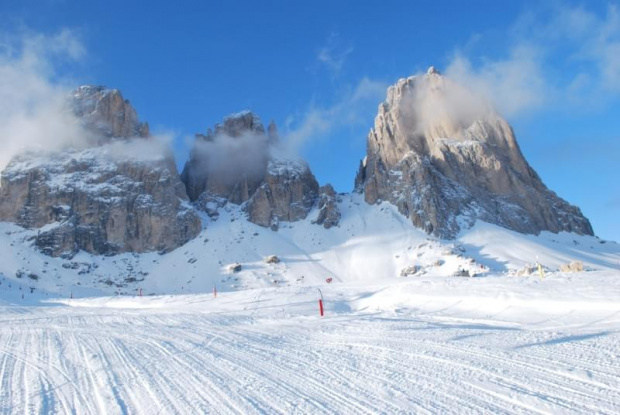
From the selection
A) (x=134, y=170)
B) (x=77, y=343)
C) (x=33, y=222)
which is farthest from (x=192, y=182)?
(x=77, y=343)

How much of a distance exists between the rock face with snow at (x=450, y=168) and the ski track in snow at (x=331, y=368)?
3205 inches

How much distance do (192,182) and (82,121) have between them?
31.0m

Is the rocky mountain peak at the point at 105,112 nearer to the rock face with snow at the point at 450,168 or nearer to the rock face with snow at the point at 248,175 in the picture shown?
the rock face with snow at the point at 248,175

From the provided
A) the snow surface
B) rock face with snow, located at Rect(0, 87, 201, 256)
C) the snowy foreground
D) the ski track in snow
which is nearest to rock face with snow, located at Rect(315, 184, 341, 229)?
rock face with snow, located at Rect(0, 87, 201, 256)

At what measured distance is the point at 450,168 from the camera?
344 feet

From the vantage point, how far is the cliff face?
4173 inches

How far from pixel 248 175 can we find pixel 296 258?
39280mm

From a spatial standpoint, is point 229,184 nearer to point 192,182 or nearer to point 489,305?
point 192,182

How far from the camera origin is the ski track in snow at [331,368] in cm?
521

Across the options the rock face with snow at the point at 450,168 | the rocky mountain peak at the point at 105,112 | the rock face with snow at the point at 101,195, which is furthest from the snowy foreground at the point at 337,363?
the rocky mountain peak at the point at 105,112

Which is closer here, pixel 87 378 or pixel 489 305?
pixel 87 378

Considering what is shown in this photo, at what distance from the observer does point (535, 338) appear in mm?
8367

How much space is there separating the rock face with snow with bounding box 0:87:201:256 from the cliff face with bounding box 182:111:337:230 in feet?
37.9

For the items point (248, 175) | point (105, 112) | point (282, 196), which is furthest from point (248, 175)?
point (105, 112)
